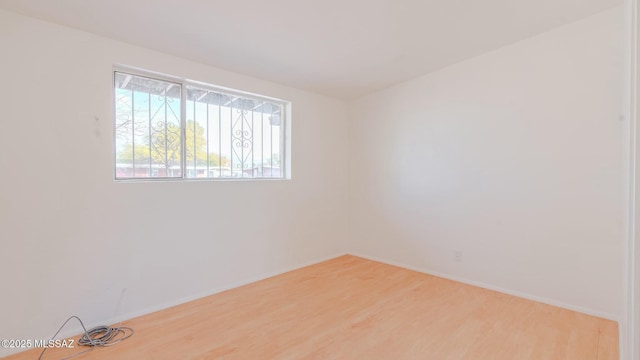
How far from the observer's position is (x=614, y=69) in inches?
94.3

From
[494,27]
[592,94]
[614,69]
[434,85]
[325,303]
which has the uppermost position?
[494,27]

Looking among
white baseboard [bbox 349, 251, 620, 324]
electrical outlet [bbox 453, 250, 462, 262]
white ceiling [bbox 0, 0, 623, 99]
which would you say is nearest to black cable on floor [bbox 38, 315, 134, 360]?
white ceiling [bbox 0, 0, 623, 99]

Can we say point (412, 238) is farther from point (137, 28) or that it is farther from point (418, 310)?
point (137, 28)

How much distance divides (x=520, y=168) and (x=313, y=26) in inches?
94.3

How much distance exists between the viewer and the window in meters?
2.53

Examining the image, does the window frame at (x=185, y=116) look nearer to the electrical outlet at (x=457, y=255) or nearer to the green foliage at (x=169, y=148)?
the green foliage at (x=169, y=148)

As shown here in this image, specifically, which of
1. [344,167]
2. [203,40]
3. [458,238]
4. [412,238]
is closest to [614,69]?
[458,238]

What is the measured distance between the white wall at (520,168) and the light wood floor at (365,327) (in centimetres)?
39

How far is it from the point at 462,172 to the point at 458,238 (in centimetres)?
76

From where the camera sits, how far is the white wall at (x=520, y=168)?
2.45 m

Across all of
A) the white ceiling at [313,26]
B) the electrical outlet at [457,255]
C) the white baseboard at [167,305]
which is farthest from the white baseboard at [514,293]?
the white ceiling at [313,26]

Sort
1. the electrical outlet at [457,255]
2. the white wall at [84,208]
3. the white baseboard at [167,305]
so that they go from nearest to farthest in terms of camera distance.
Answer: the white wall at [84,208], the white baseboard at [167,305], the electrical outlet at [457,255]

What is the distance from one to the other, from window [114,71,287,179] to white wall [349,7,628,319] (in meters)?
1.68

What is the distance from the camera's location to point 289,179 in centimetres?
372
